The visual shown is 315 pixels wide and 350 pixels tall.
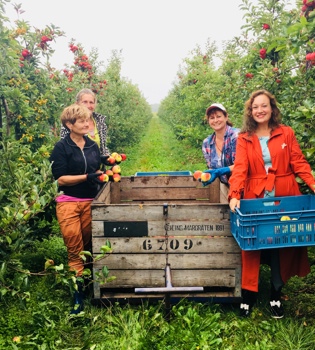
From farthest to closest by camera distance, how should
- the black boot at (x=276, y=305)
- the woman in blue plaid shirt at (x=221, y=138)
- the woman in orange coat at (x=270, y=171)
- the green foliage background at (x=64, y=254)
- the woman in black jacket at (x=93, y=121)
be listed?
the woman in black jacket at (x=93, y=121) → the woman in blue plaid shirt at (x=221, y=138) → the black boot at (x=276, y=305) → the woman in orange coat at (x=270, y=171) → the green foliage background at (x=64, y=254)

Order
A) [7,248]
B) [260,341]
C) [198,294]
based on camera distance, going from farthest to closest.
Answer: [198,294] → [260,341] → [7,248]

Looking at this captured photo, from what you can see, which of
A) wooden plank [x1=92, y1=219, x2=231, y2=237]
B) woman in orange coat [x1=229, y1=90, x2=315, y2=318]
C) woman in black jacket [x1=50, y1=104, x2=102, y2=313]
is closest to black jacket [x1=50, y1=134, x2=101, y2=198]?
woman in black jacket [x1=50, y1=104, x2=102, y2=313]

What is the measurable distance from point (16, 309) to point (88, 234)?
87cm

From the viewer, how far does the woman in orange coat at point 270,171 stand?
9.89ft

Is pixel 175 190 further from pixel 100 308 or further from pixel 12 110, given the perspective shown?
pixel 12 110

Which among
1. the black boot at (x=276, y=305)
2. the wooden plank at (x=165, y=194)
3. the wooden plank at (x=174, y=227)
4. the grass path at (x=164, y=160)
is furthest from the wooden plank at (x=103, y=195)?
the grass path at (x=164, y=160)

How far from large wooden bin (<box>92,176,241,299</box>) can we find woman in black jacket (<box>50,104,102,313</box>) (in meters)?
0.27

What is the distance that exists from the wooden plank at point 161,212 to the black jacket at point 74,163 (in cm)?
39

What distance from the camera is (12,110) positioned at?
482cm

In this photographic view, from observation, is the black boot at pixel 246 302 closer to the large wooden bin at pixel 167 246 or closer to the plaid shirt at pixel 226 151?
the large wooden bin at pixel 167 246

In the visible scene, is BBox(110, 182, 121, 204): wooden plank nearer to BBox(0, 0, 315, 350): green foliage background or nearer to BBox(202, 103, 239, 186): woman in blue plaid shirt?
BBox(0, 0, 315, 350): green foliage background

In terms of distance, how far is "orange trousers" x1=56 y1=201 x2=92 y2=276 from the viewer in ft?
10.8

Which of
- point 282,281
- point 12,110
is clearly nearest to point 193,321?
point 282,281

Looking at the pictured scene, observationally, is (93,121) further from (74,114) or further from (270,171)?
(270,171)
